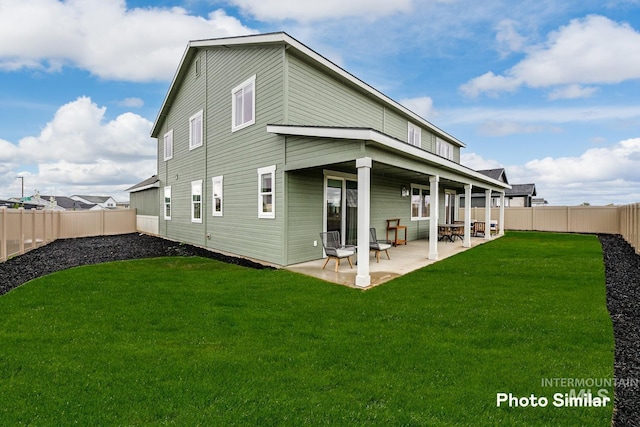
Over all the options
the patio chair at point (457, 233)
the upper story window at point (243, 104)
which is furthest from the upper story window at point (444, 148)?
the upper story window at point (243, 104)

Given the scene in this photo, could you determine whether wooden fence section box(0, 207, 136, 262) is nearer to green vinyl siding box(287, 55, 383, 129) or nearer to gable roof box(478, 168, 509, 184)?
green vinyl siding box(287, 55, 383, 129)

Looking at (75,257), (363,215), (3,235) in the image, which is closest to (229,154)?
(75,257)

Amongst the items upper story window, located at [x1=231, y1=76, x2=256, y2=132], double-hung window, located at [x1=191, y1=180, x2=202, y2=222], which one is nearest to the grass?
upper story window, located at [x1=231, y1=76, x2=256, y2=132]

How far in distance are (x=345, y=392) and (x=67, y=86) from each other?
933 inches

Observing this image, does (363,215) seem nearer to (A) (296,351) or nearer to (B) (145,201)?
(A) (296,351)

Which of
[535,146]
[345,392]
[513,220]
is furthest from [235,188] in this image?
[513,220]

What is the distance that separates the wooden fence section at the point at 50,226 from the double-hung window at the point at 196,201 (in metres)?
5.71

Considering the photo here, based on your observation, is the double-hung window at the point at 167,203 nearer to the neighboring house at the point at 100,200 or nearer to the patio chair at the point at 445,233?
the patio chair at the point at 445,233

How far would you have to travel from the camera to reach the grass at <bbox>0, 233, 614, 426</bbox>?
2.70 metres

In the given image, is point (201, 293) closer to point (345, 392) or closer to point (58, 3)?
point (345, 392)

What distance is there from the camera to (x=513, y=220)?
2261cm

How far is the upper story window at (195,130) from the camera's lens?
13711 millimetres

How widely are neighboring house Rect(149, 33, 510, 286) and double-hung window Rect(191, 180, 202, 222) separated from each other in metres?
0.04

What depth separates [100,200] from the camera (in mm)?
69375
